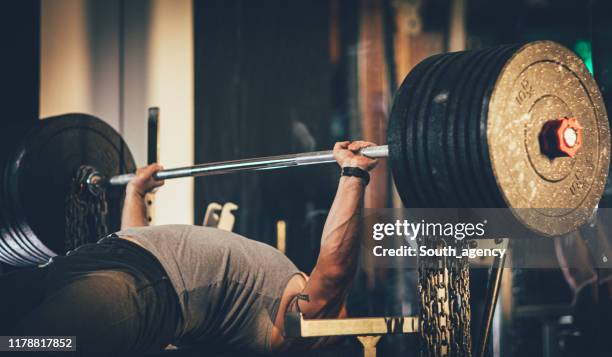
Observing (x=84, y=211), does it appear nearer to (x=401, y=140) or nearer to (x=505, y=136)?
(x=401, y=140)

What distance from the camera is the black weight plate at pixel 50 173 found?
3.02m

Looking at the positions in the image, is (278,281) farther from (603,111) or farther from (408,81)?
(603,111)

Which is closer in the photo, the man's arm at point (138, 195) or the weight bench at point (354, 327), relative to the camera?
the weight bench at point (354, 327)

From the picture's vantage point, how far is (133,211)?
9.74 feet

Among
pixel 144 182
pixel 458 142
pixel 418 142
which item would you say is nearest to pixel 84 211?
pixel 144 182

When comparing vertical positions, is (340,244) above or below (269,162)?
below

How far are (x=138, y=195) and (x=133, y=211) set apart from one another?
0.23 feet

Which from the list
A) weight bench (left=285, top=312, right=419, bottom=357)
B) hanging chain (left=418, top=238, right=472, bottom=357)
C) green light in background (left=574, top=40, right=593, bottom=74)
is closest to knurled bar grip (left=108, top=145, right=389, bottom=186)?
hanging chain (left=418, top=238, right=472, bottom=357)

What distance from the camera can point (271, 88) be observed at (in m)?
3.95

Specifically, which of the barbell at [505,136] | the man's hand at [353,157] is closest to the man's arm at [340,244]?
the man's hand at [353,157]

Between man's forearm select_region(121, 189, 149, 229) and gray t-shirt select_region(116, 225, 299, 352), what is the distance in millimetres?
703

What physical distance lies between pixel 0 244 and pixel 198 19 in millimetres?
1698

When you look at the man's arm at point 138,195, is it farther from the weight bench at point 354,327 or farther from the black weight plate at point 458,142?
the black weight plate at point 458,142

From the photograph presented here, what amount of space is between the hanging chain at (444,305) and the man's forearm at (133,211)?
4.96ft
